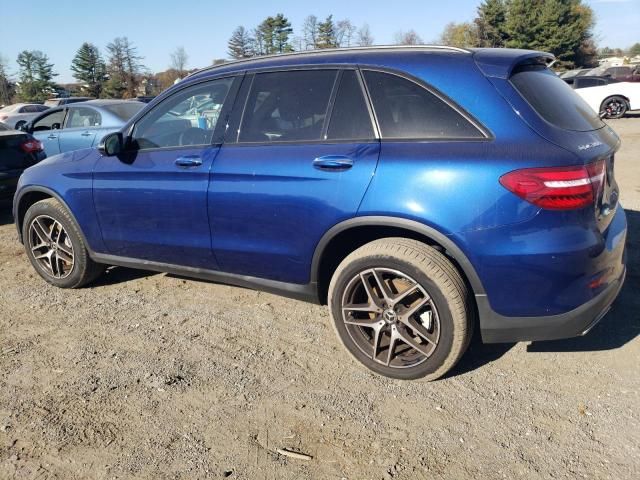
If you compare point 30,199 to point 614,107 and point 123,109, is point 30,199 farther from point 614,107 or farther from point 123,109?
point 614,107

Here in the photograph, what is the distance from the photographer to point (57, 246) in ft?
15.4

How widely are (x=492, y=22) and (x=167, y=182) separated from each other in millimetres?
59529

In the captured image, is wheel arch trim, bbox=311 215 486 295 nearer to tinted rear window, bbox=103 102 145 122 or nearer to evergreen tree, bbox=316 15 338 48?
tinted rear window, bbox=103 102 145 122

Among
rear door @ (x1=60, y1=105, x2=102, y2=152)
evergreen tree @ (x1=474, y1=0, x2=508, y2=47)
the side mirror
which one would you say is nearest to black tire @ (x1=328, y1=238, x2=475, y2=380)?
the side mirror

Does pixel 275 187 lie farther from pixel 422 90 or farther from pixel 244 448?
pixel 244 448

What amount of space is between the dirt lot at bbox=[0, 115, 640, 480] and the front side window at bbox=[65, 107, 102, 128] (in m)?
5.57

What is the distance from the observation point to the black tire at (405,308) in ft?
9.55

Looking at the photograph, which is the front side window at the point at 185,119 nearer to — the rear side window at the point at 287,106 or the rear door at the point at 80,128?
the rear side window at the point at 287,106

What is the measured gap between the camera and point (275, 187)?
3314 mm

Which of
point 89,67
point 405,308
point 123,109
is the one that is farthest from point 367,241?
point 89,67

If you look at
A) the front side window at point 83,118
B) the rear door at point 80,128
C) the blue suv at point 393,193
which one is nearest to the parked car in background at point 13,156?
the rear door at point 80,128

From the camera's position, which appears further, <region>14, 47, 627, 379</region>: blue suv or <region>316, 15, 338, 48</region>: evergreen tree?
<region>316, 15, 338, 48</region>: evergreen tree

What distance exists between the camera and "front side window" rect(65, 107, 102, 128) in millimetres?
9016

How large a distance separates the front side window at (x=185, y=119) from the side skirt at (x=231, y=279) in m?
0.87
